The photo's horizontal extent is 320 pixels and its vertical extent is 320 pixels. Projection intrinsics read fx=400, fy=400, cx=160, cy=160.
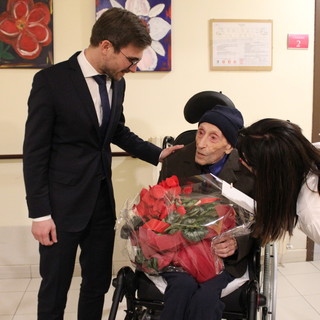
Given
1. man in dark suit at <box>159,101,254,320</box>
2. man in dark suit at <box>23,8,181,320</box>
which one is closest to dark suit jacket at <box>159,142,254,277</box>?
man in dark suit at <box>159,101,254,320</box>

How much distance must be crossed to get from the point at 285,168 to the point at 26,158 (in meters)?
0.95

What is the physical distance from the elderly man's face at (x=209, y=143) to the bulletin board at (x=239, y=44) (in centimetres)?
103

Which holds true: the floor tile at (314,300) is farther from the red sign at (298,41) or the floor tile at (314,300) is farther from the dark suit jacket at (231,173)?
the red sign at (298,41)

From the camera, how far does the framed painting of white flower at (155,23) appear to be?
2559mm

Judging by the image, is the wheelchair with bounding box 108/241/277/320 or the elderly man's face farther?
the elderly man's face

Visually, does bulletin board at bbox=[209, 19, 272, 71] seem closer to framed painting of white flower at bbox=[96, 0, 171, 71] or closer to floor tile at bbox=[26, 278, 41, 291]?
framed painting of white flower at bbox=[96, 0, 171, 71]

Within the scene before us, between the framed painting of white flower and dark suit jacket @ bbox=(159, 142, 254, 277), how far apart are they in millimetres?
928

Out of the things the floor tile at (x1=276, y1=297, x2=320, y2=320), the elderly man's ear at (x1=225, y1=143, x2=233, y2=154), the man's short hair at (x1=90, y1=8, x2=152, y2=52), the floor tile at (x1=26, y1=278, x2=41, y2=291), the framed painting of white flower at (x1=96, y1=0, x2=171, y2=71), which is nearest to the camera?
the man's short hair at (x1=90, y1=8, x2=152, y2=52)

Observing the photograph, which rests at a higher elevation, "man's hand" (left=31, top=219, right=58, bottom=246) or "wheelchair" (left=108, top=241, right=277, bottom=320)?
"man's hand" (left=31, top=219, right=58, bottom=246)

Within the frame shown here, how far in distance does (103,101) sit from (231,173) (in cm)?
66

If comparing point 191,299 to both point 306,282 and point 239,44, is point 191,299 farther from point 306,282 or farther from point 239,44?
point 239,44

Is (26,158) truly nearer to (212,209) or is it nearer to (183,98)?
(212,209)

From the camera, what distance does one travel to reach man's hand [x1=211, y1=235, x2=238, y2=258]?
149cm

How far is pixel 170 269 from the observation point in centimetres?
152
